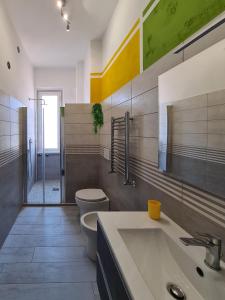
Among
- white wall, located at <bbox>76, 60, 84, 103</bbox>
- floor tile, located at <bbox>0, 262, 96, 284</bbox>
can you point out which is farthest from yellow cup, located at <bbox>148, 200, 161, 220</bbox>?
white wall, located at <bbox>76, 60, 84, 103</bbox>

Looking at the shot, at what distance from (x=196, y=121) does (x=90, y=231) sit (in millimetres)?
1539

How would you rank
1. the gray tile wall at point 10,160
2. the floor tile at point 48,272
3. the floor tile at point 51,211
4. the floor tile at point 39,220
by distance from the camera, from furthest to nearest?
the floor tile at point 51,211
the floor tile at point 39,220
the gray tile wall at point 10,160
the floor tile at point 48,272

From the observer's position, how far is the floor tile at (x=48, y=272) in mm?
2096

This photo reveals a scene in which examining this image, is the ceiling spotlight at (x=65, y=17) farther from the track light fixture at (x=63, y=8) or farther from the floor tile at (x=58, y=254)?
the floor tile at (x=58, y=254)

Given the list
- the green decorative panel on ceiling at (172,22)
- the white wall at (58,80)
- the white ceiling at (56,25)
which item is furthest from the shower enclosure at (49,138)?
the green decorative panel on ceiling at (172,22)

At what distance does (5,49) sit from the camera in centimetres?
300

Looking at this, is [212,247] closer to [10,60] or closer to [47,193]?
[10,60]

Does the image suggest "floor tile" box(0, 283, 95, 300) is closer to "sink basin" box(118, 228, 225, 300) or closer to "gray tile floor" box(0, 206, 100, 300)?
"gray tile floor" box(0, 206, 100, 300)

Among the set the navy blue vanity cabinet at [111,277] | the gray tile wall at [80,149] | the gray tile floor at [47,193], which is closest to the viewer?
the navy blue vanity cabinet at [111,277]

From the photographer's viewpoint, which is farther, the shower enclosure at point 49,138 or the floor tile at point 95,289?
the shower enclosure at point 49,138

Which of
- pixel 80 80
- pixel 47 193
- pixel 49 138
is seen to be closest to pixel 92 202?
pixel 47 193

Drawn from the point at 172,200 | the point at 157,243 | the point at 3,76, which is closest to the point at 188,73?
the point at 172,200

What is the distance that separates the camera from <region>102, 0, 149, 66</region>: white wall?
2.24m

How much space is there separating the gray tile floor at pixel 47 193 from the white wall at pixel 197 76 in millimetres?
3262
